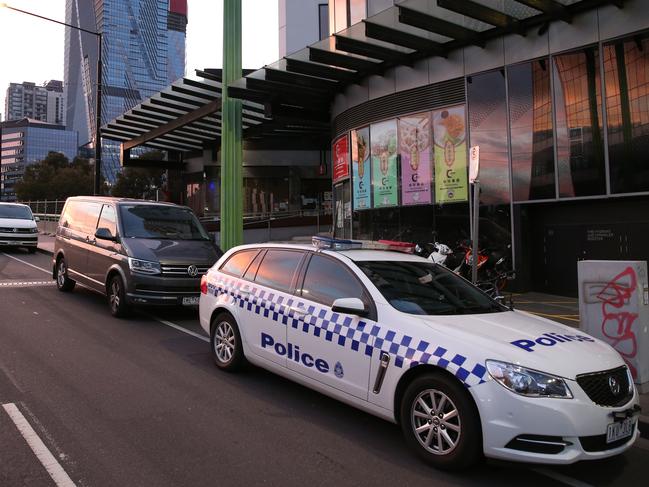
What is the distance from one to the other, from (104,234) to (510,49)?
9425 millimetres

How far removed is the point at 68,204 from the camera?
11.7 m

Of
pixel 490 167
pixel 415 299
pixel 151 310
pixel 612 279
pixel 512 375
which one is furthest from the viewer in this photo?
pixel 490 167

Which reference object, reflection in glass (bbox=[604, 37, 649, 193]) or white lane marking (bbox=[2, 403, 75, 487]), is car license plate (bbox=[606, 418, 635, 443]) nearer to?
white lane marking (bbox=[2, 403, 75, 487])

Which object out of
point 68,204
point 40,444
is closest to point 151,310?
point 68,204

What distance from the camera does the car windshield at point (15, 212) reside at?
65.3 feet

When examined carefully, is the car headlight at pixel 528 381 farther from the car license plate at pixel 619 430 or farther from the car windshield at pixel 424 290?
the car windshield at pixel 424 290

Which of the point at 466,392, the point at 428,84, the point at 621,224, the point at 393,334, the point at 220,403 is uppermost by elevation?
the point at 428,84

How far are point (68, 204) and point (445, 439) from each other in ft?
34.3

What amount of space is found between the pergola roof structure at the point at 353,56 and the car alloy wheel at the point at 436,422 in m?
8.58

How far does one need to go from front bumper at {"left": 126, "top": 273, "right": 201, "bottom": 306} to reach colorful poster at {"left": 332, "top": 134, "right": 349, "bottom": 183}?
918cm

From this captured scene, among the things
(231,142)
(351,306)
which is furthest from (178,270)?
(231,142)

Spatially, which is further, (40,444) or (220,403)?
(220,403)

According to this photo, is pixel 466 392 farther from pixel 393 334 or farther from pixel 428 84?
pixel 428 84

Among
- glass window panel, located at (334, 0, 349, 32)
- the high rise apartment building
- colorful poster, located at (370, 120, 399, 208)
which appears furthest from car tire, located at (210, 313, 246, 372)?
the high rise apartment building
